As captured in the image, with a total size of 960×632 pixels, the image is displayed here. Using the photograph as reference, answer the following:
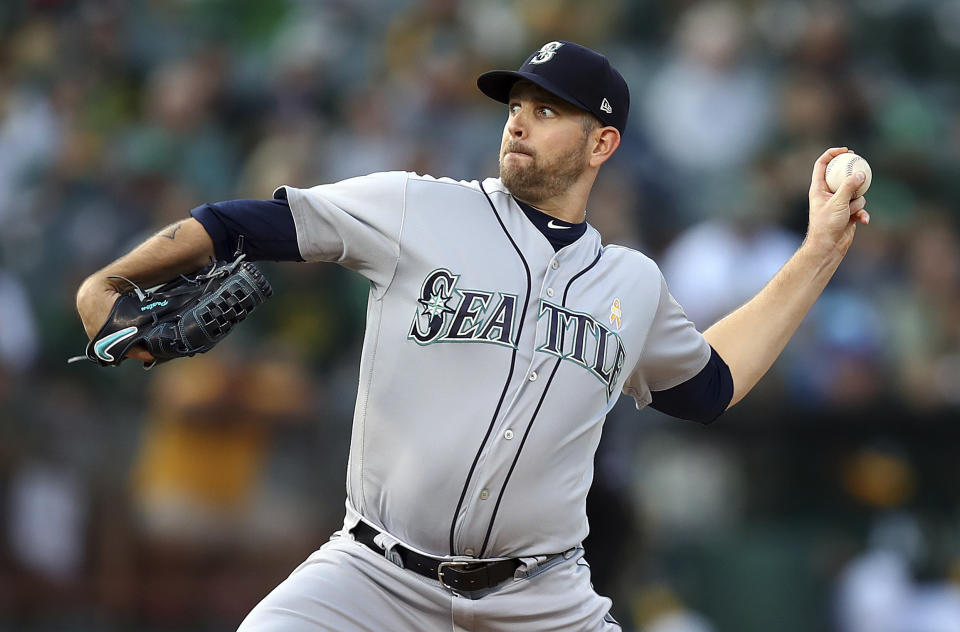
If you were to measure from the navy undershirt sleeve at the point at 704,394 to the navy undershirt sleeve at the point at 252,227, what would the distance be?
1.23 metres

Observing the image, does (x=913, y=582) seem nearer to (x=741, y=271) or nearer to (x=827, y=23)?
(x=741, y=271)

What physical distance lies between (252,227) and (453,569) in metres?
0.98

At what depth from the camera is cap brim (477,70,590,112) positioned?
3.41 meters

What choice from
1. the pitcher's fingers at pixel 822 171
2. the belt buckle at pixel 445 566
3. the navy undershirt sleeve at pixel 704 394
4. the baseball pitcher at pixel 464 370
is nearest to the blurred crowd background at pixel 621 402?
the navy undershirt sleeve at pixel 704 394

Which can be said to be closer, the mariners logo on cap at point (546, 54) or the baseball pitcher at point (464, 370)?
the baseball pitcher at point (464, 370)

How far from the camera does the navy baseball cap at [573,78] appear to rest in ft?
11.3

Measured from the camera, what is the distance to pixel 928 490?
7.13 metres

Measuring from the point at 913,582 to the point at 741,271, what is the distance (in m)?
1.93

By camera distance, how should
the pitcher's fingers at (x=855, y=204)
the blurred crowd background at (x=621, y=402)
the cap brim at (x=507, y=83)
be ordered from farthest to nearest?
the blurred crowd background at (x=621, y=402) < the pitcher's fingers at (x=855, y=204) < the cap brim at (x=507, y=83)

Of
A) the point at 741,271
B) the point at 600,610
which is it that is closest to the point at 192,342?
the point at 600,610

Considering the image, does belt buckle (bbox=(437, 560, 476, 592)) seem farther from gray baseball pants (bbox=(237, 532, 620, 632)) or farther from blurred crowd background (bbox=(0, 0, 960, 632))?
blurred crowd background (bbox=(0, 0, 960, 632))

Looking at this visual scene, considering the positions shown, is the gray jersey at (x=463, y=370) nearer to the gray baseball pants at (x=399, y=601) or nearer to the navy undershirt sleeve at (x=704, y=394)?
the gray baseball pants at (x=399, y=601)

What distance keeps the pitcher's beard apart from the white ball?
83 cm

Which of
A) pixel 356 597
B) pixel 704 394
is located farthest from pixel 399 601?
pixel 704 394
